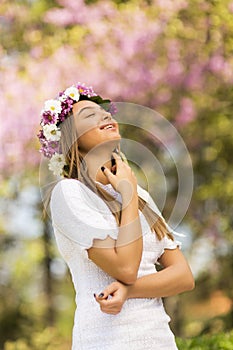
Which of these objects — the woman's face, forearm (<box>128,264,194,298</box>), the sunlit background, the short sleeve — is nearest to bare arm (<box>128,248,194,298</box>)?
forearm (<box>128,264,194,298</box>)

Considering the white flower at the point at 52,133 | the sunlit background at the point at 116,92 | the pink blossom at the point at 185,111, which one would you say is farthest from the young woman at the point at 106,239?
the pink blossom at the point at 185,111

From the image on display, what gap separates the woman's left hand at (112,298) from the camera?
227 centimetres

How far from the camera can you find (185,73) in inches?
319

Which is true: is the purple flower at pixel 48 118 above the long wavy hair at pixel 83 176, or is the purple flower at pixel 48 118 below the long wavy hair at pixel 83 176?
above

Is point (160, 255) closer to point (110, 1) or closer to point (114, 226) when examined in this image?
point (114, 226)

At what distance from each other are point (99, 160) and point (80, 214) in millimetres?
206

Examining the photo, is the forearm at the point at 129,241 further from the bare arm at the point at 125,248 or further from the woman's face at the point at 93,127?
the woman's face at the point at 93,127

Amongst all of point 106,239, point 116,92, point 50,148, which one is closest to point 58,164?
point 50,148

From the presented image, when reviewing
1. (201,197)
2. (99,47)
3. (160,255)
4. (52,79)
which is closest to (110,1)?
(99,47)

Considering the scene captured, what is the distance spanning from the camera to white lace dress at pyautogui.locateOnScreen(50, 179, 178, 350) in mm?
2373

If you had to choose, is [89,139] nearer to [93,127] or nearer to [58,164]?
[93,127]

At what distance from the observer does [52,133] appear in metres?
2.58

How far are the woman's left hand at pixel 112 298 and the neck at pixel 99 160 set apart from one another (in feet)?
1.16

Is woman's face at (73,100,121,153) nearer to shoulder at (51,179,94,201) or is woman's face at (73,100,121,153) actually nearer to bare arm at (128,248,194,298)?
shoulder at (51,179,94,201)
